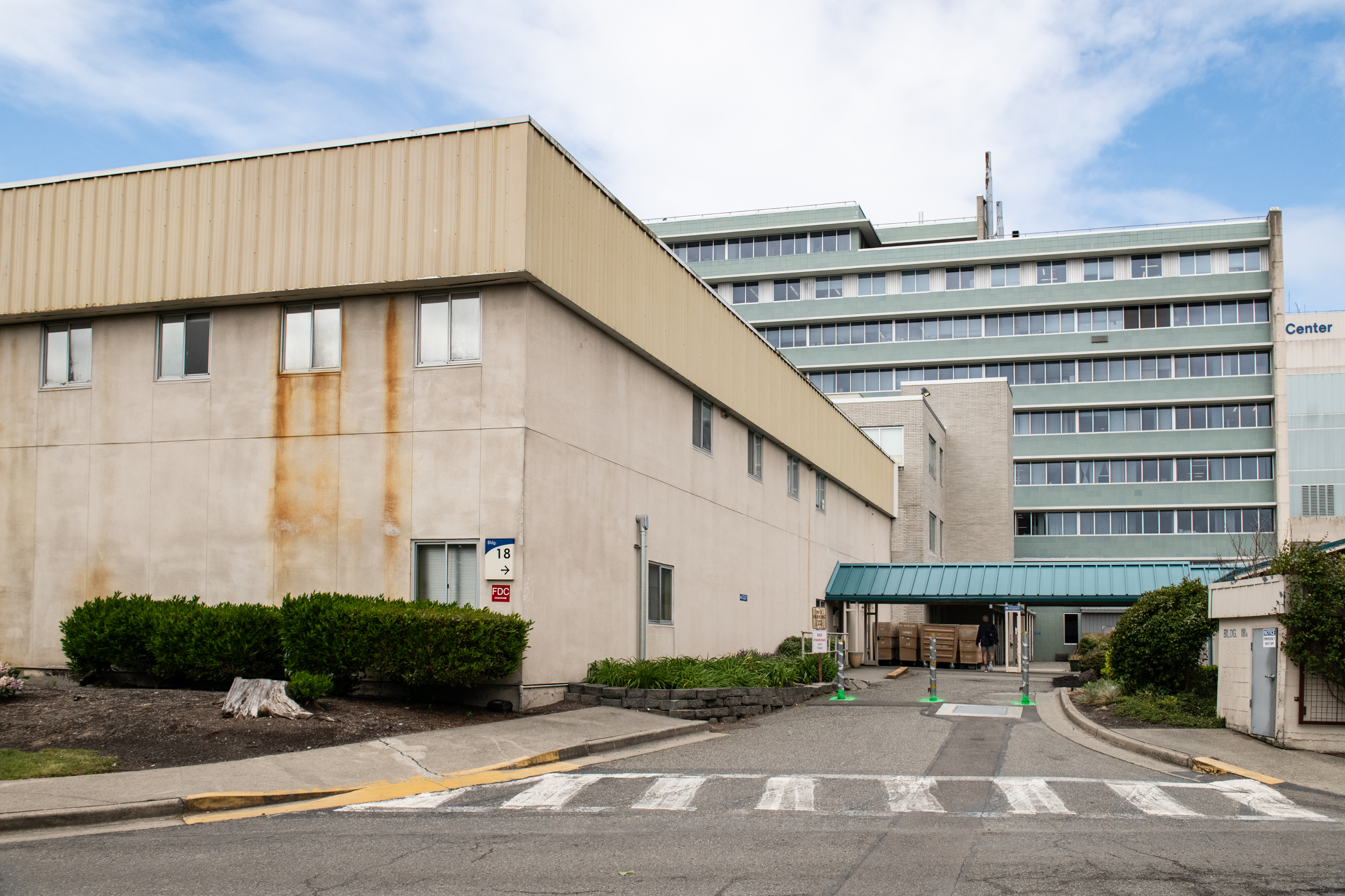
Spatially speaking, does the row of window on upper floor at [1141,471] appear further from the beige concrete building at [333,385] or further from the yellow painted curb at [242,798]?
the yellow painted curb at [242,798]

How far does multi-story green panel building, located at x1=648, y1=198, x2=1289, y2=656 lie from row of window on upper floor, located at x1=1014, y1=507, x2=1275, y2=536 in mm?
94

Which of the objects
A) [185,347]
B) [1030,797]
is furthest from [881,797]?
[185,347]

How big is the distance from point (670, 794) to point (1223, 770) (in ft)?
21.7

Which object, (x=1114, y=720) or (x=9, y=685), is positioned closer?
(x=9, y=685)

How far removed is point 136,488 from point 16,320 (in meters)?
4.06

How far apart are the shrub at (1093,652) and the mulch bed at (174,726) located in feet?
53.1

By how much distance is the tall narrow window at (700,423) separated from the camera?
25250mm

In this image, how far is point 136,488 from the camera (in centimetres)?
1950

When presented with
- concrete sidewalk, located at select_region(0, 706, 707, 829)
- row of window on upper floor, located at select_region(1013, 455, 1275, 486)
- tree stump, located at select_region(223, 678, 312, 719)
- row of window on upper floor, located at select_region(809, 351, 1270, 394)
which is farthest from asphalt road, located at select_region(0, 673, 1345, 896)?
row of window on upper floor, located at select_region(1013, 455, 1275, 486)

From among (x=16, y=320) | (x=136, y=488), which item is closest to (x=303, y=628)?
(x=136, y=488)

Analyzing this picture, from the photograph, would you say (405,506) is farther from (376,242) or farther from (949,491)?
(949,491)

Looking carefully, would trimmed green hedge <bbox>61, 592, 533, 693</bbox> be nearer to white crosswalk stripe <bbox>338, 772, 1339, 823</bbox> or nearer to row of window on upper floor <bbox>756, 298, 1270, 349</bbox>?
white crosswalk stripe <bbox>338, 772, 1339, 823</bbox>

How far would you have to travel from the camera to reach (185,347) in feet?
64.5

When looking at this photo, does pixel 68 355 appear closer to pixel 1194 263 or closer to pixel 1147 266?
pixel 1147 266
